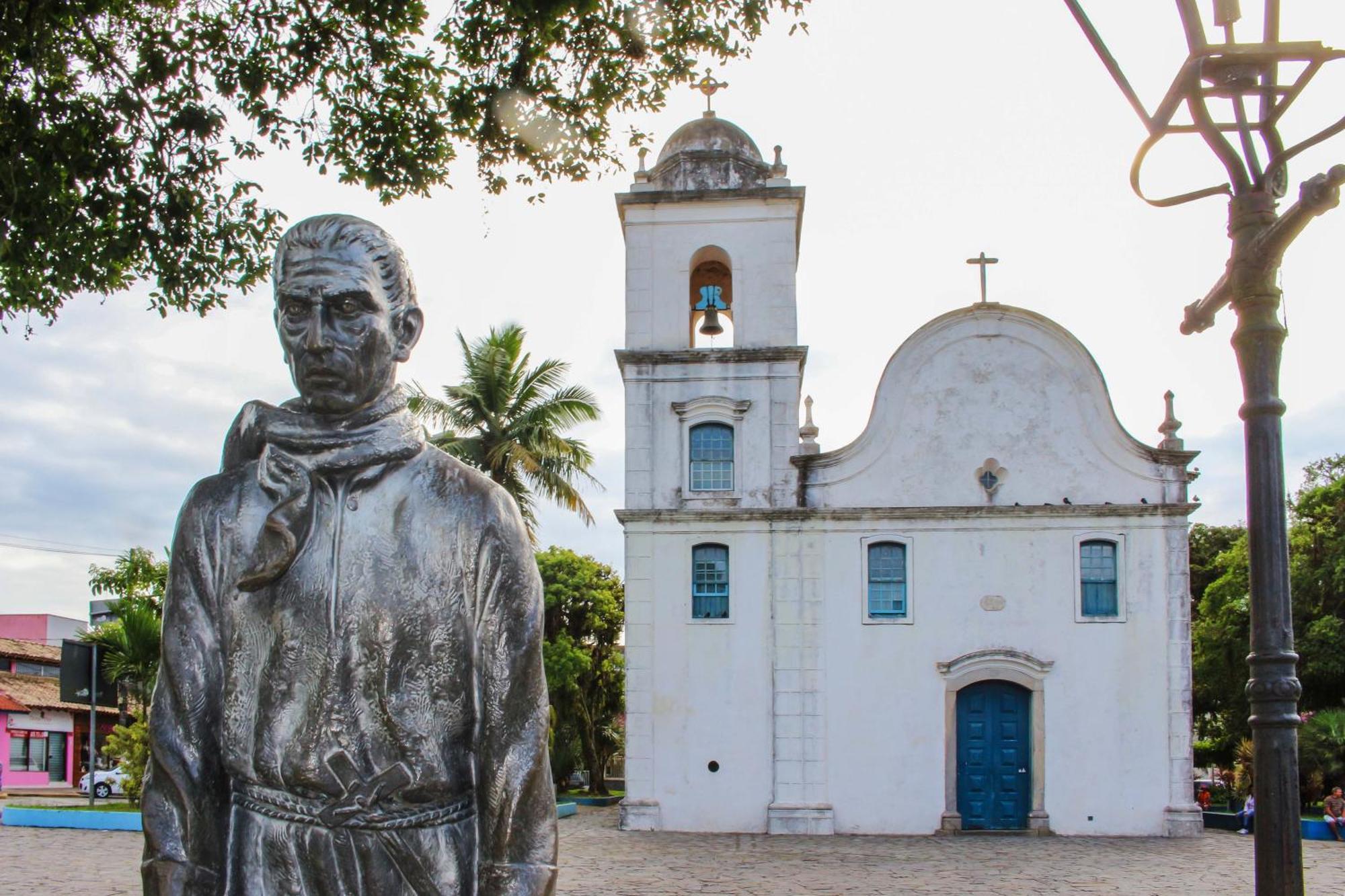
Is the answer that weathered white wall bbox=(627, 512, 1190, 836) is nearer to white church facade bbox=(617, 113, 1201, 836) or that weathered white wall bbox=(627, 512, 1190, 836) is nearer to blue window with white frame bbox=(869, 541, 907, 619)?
white church facade bbox=(617, 113, 1201, 836)

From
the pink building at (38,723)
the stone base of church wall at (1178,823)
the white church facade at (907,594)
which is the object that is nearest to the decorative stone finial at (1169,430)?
the white church facade at (907,594)

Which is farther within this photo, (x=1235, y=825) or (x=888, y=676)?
(x=1235, y=825)

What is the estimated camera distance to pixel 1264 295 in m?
5.39

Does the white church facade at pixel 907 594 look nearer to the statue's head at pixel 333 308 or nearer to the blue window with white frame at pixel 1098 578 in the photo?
the blue window with white frame at pixel 1098 578

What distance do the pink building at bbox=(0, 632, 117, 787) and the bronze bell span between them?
87.5 feet

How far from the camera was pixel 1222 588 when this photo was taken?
3378 centimetres

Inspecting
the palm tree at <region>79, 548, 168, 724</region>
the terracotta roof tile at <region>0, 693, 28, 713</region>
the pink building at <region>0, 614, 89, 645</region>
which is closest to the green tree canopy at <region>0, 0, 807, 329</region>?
the palm tree at <region>79, 548, 168, 724</region>

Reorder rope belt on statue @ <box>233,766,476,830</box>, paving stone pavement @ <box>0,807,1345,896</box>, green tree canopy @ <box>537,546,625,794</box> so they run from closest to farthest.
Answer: rope belt on statue @ <box>233,766,476,830</box>, paving stone pavement @ <box>0,807,1345,896</box>, green tree canopy @ <box>537,546,625,794</box>

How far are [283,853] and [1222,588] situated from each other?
114 ft

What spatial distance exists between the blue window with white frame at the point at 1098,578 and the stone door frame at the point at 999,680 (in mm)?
1280

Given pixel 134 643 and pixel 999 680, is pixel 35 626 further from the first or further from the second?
pixel 999 680

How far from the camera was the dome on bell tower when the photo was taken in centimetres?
2375

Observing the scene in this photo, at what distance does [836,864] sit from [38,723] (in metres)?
34.2

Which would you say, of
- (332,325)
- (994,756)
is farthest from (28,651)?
(332,325)
